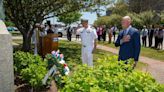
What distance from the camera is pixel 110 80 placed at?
4.18 meters

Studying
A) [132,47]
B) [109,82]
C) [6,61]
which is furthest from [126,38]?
[109,82]

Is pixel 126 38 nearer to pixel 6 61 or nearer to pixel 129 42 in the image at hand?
pixel 129 42

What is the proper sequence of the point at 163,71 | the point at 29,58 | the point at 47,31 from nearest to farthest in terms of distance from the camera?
the point at 29,58
the point at 163,71
the point at 47,31

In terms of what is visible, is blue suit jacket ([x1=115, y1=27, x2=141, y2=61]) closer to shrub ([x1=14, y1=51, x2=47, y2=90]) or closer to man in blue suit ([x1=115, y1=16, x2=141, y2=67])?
man in blue suit ([x1=115, y1=16, x2=141, y2=67])

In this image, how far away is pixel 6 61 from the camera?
6176mm

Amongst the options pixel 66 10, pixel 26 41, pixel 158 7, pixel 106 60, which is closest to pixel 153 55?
pixel 66 10

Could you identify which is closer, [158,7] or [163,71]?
[163,71]

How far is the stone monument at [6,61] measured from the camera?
6.07 metres

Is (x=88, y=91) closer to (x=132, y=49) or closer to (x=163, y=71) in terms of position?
(x=132, y=49)

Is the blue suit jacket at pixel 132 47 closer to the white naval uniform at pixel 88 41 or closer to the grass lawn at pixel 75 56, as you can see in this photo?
the grass lawn at pixel 75 56

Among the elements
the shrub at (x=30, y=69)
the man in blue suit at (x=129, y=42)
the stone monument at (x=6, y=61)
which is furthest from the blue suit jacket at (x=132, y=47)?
the stone monument at (x=6, y=61)

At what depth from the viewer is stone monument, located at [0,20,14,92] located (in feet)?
19.9

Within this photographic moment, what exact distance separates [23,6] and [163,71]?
8.83 m

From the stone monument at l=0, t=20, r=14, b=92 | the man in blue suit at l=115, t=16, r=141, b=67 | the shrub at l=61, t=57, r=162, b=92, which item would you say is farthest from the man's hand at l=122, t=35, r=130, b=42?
the shrub at l=61, t=57, r=162, b=92
